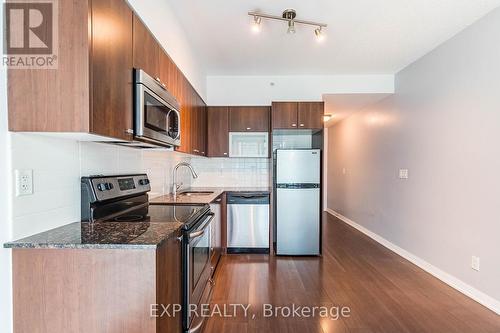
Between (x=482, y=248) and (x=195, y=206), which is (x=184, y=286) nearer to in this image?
(x=195, y=206)

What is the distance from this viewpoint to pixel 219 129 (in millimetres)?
3965

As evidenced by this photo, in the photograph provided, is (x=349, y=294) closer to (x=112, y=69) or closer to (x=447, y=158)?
(x=447, y=158)

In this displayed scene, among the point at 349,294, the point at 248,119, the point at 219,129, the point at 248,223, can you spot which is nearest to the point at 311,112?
the point at 248,119

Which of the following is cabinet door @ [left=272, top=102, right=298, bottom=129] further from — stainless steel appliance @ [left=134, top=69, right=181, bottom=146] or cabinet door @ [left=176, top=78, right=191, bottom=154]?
stainless steel appliance @ [left=134, top=69, right=181, bottom=146]

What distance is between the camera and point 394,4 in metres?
2.30

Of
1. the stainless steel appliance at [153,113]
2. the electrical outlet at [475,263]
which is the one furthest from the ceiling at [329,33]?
the electrical outlet at [475,263]

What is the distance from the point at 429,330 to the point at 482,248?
1020 millimetres

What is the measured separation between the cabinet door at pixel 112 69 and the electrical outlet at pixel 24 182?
1.28 feet

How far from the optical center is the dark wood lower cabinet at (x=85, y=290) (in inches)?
43.7

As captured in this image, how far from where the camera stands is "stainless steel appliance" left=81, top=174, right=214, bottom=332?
5.01 feet

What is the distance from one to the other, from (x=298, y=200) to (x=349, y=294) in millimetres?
1365

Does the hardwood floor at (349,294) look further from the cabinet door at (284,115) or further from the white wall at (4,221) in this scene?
the cabinet door at (284,115)

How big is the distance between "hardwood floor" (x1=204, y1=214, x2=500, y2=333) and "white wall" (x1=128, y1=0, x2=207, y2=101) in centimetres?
231

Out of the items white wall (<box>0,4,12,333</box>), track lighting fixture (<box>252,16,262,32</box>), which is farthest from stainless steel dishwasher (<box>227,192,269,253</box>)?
white wall (<box>0,4,12,333</box>)
